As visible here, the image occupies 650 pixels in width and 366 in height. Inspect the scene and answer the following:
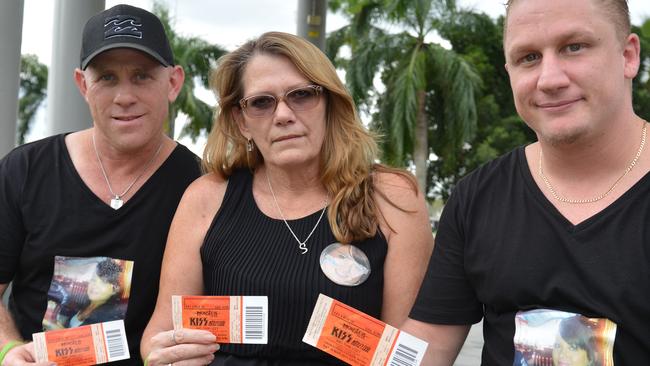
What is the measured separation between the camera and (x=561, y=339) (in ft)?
7.02

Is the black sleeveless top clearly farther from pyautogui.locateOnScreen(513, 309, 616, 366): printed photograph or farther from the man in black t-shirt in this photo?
pyautogui.locateOnScreen(513, 309, 616, 366): printed photograph

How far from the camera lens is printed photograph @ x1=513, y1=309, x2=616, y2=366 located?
2.08 meters

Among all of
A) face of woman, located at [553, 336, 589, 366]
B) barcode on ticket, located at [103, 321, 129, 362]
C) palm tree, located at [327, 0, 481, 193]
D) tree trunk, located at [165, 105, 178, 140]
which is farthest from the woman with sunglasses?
tree trunk, located at [165, 105, 178, 140]

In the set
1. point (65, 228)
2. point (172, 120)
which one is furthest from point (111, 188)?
point (172, 120)

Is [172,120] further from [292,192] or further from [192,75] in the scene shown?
[292,192]

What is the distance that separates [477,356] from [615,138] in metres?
6.34

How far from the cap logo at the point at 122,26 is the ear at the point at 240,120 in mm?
540

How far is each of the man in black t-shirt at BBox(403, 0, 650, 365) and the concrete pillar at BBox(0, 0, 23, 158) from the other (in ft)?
11.3

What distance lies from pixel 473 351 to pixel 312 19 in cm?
436

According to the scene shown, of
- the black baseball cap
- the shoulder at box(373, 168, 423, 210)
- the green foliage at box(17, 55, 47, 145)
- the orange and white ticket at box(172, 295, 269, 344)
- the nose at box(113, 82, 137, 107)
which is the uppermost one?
the green foliage at box(17, 55, 47, 145)

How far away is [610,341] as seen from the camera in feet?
6.80

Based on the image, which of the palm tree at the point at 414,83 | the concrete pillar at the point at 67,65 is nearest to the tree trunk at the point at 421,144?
the palm tree at the point at 414,83

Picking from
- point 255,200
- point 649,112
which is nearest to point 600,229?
point 255,200

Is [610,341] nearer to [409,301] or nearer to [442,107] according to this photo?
[409,301]
